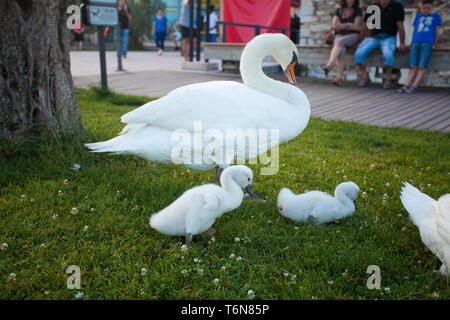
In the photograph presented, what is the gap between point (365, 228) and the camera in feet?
10.3

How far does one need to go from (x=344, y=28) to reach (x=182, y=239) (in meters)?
8.87

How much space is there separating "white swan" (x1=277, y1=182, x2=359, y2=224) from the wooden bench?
7716 millimetres

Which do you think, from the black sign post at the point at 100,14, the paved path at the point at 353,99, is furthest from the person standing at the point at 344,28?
the black sign post at the point at 100,14

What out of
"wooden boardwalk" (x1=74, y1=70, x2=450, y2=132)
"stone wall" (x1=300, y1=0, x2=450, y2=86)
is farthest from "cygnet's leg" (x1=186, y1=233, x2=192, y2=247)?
"stone wall" (x1=300, y1=0, x2=450, y2=86)

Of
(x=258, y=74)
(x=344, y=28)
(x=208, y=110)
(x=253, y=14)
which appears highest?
(x=253, y=14)

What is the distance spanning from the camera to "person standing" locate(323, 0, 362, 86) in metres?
10.2

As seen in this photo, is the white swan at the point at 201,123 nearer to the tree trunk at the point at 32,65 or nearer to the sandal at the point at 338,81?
the tree trunk at the point at 32,65

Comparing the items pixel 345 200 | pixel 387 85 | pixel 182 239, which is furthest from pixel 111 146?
pixel 387 85

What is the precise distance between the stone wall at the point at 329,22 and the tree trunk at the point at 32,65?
979cm

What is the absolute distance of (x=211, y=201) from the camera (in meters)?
2.72

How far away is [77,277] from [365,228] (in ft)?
6.84

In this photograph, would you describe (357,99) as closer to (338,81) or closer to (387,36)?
(338,81)
